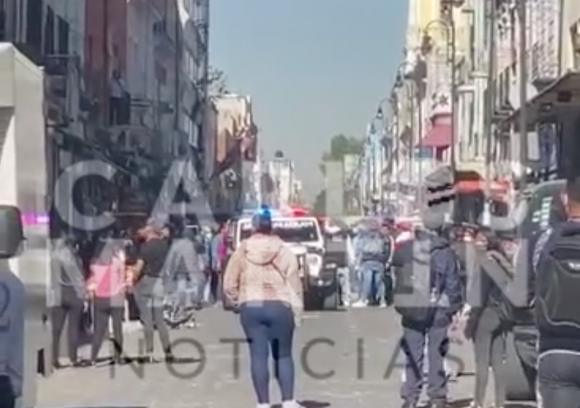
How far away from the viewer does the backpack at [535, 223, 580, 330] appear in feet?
28.9

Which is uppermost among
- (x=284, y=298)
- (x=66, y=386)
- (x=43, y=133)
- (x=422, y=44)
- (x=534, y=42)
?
(x=422, y=44)

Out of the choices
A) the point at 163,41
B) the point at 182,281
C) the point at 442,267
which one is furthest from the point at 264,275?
the point at 163,41

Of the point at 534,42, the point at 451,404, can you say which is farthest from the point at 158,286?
the point at 534,42

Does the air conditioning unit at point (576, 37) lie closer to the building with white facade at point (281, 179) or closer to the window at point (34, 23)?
the window at point (34, 23)

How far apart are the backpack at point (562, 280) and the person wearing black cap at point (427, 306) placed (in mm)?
6749

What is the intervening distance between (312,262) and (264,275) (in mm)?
19881

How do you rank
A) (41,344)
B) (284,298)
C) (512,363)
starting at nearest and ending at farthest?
(41,344)
(284,298)
(512,363)

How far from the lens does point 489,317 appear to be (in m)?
15.7

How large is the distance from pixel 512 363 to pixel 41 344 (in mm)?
5945

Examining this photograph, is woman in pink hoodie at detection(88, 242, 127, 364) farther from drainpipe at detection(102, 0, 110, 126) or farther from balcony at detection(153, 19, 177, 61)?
balcony at detection(153, 19, 177, 61)

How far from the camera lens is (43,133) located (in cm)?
1319

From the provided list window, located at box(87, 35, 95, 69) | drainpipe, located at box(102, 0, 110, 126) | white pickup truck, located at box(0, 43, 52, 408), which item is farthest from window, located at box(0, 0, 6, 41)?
white pickup truck, located at box(0, 43, 52, 408)

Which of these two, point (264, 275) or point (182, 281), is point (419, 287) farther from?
point (182, 281)

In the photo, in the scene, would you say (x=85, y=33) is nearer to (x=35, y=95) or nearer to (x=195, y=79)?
(x=35, y=95)
